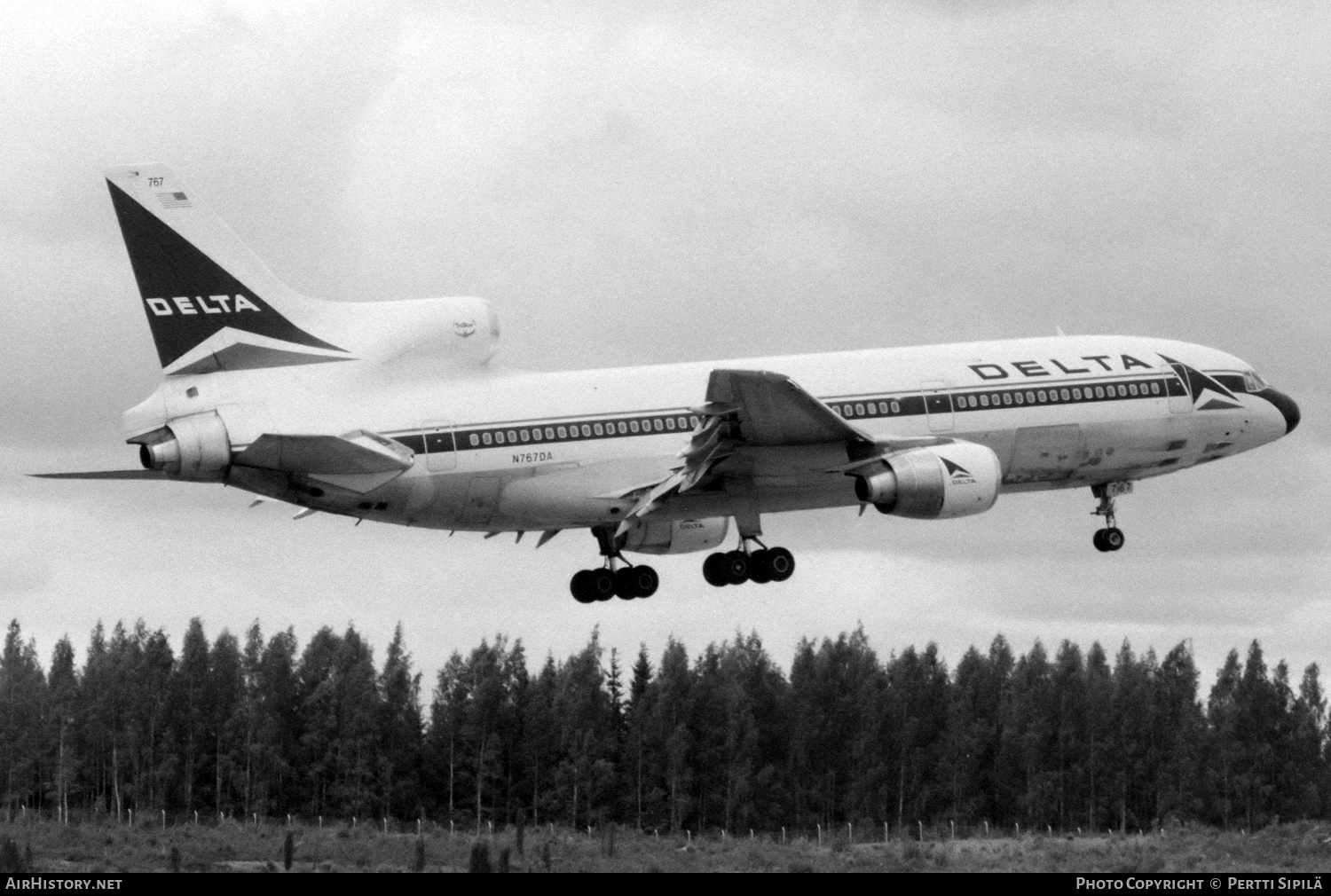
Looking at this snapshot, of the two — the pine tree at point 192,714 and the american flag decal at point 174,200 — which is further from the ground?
the american flag decal at point 174,200

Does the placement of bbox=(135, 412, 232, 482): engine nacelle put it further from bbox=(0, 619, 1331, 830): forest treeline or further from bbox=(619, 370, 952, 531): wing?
bbox=(0, 619, 1331, 830): forest treeline

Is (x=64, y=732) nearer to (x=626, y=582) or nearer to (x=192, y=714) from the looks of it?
(x=192, y=714)

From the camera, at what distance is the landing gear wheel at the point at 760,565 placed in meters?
59.7

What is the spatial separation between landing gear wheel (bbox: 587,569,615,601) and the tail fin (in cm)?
1052

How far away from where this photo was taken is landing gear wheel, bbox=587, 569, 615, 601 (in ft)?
202

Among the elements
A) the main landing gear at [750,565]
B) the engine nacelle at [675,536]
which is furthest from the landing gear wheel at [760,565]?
the engine nacelle at [675,536]

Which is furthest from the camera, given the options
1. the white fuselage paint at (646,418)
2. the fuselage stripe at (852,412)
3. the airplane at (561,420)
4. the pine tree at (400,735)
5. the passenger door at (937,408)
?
the pine tree at (400,735)

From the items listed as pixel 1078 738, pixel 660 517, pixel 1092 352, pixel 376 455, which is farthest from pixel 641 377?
pixel 1078 738

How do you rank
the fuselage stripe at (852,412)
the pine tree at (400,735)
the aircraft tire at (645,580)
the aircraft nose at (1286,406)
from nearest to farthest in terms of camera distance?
the fuselage stripe at (852,412), the aircraft tire at (645,580), the aircraft nose at (1286,406), the pine tree at (400,735)

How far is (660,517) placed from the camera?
59.0 meters

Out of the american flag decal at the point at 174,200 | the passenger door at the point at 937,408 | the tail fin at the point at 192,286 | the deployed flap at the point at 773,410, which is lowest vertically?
the deployed flap at the point at 773,410

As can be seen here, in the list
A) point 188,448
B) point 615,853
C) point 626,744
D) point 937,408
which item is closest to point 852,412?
point 937,408

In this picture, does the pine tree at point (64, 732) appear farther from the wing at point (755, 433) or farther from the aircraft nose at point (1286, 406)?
the aircraft nose at point (1286, 406)

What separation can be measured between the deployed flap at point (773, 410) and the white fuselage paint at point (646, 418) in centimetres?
96
